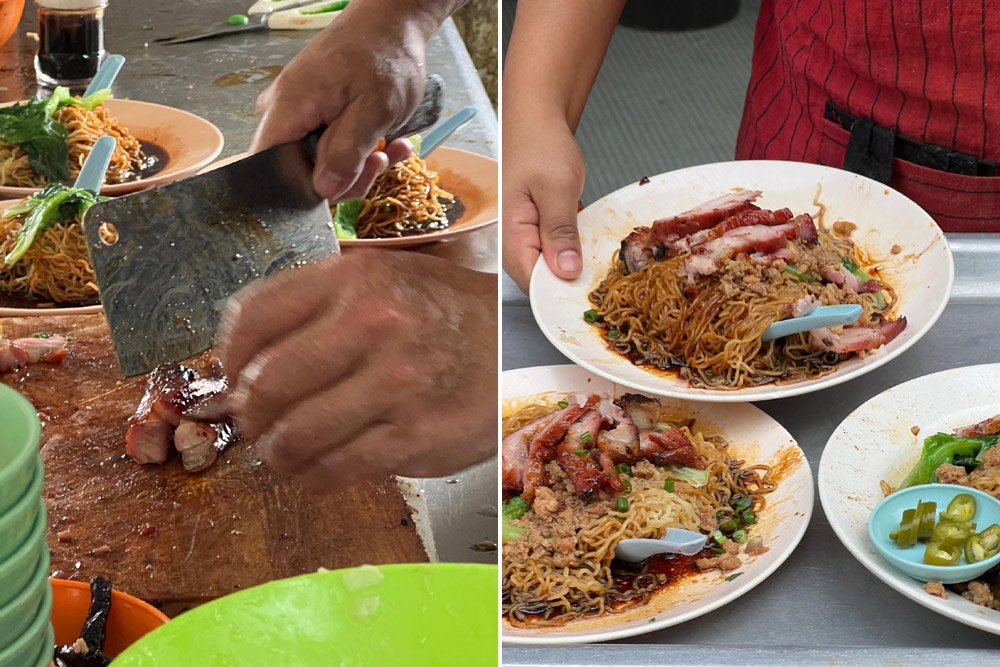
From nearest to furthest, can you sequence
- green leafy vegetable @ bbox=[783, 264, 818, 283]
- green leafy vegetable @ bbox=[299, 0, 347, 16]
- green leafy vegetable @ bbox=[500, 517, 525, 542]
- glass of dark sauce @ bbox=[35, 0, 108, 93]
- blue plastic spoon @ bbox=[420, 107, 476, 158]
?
green leafy vegetable @ bbox=[500, 517, 525, 542], green leafy vegetable @ bbox=[783, 264, 818, 283], blue plastic spoon @ bbox=[420, 107, 476, 158], glass of dark sauce @ bbox=[35, 0, 108, 93], green leafy vegetable @ bbox=[299, 0, 347, 16]

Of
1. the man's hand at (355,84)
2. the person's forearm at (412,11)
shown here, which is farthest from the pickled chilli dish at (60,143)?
the person's forearm at (412,11)

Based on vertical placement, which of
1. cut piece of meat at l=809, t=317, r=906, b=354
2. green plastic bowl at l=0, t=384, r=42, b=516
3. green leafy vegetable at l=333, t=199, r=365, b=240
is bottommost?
green leafy vegetable at l=333, t=199, r=365, b=240

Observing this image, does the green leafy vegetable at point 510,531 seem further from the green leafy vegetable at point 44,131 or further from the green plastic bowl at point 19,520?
the green leafy vegetable at point 44,131

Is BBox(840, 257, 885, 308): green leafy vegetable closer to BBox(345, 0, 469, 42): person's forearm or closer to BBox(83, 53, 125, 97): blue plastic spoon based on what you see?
BBox(345, 0, 469, 42): person's forearm

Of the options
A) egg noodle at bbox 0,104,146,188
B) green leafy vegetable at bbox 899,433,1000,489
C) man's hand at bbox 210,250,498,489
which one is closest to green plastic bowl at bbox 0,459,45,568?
man's hand at bbox 210,250,498,489

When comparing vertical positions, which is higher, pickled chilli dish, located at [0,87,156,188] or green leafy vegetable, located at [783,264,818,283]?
green leafy vegetable, located at [783,264,818,283]

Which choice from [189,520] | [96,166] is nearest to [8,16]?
[96,166]
